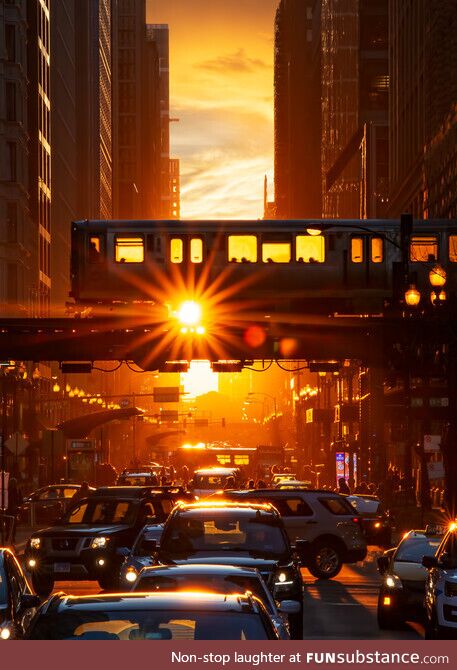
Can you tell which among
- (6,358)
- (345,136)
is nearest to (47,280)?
(345,136)

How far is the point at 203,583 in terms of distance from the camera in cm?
1174

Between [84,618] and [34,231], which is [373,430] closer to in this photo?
[34,231]

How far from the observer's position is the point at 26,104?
374 ft

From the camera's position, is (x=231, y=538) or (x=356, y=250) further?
(x=356, y=250)

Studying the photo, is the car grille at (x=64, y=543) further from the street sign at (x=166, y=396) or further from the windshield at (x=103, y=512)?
the street sign at (x=166, y=396)

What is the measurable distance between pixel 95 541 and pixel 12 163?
81.5 meters

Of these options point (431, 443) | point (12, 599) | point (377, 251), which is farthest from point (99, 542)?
point (377, 251)

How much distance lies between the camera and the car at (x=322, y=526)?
33.5 m

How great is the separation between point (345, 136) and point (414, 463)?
68766 millimetres

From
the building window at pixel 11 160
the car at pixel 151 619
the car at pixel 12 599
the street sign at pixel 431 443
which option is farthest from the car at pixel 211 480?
the building window at pixel 11 160

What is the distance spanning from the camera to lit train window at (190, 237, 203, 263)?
4869cm

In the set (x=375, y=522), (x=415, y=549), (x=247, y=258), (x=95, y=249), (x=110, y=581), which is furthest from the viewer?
(x=247, y=258)

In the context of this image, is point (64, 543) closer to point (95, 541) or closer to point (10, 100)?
point (95, 541)

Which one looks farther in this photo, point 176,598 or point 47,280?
point 47,280
